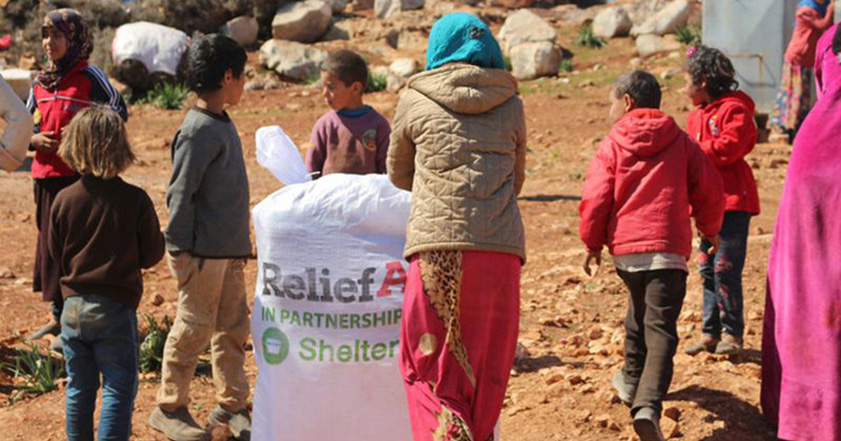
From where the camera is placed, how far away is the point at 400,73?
1719 centimetres

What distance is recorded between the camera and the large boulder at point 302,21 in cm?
1989

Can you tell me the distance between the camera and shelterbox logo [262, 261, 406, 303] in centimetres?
416

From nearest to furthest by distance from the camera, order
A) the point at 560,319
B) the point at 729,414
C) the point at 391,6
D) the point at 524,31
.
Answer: the point at 729,414 < the point at 560,319 < the point at 524,31 < the point at 391,6

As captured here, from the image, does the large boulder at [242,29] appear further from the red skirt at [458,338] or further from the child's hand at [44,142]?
the red skirt at [458,338]

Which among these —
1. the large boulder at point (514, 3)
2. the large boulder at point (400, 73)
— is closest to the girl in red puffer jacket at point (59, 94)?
the large boulder at point (400, 73)

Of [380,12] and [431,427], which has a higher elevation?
[380,12]

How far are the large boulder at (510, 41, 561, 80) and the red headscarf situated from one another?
40.1ft

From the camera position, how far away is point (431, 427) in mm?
3699

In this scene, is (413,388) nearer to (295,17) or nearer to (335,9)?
(295,17)

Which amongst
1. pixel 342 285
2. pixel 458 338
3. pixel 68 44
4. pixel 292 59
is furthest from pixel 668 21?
pixel 458 338

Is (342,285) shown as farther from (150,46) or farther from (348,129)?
(150,46)

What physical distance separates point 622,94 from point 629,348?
41.7 inches

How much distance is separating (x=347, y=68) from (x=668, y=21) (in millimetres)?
14656

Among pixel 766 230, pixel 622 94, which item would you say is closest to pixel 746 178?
pixel 622 94
